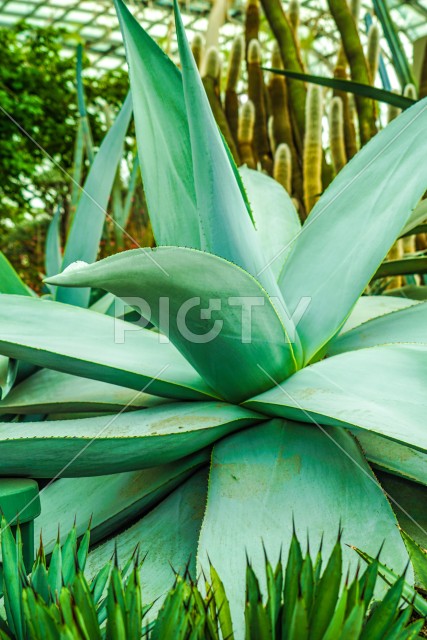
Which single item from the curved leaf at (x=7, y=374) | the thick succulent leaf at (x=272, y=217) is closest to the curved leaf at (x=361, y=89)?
the thick succulent leaf at (x=272, y=217)

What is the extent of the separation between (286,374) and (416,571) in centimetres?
27

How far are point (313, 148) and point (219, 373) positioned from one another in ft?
3.99

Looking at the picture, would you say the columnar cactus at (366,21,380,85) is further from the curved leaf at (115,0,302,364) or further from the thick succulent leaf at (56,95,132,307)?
the curved leaf at (115,0,302,364)

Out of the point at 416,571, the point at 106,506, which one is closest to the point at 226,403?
the point at 106,506

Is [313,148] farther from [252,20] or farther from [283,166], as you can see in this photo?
[252,20]

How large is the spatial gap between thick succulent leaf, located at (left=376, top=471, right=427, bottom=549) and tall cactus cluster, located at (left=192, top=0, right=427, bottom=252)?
0.92 meters

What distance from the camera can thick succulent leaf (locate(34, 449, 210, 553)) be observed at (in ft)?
2.30

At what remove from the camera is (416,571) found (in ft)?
1.76

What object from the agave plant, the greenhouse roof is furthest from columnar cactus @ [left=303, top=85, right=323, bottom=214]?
the greenhouse roof

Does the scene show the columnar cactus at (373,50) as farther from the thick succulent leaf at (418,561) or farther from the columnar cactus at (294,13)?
the thick succulent leaf at (418,561)

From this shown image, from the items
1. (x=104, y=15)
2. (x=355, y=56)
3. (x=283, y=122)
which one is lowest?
(x=283, y=122)

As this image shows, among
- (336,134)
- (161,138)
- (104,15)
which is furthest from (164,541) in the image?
(104,15)

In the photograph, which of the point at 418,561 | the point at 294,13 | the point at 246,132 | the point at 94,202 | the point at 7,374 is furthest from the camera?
the point at 294,13

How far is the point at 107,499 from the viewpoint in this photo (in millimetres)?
730
